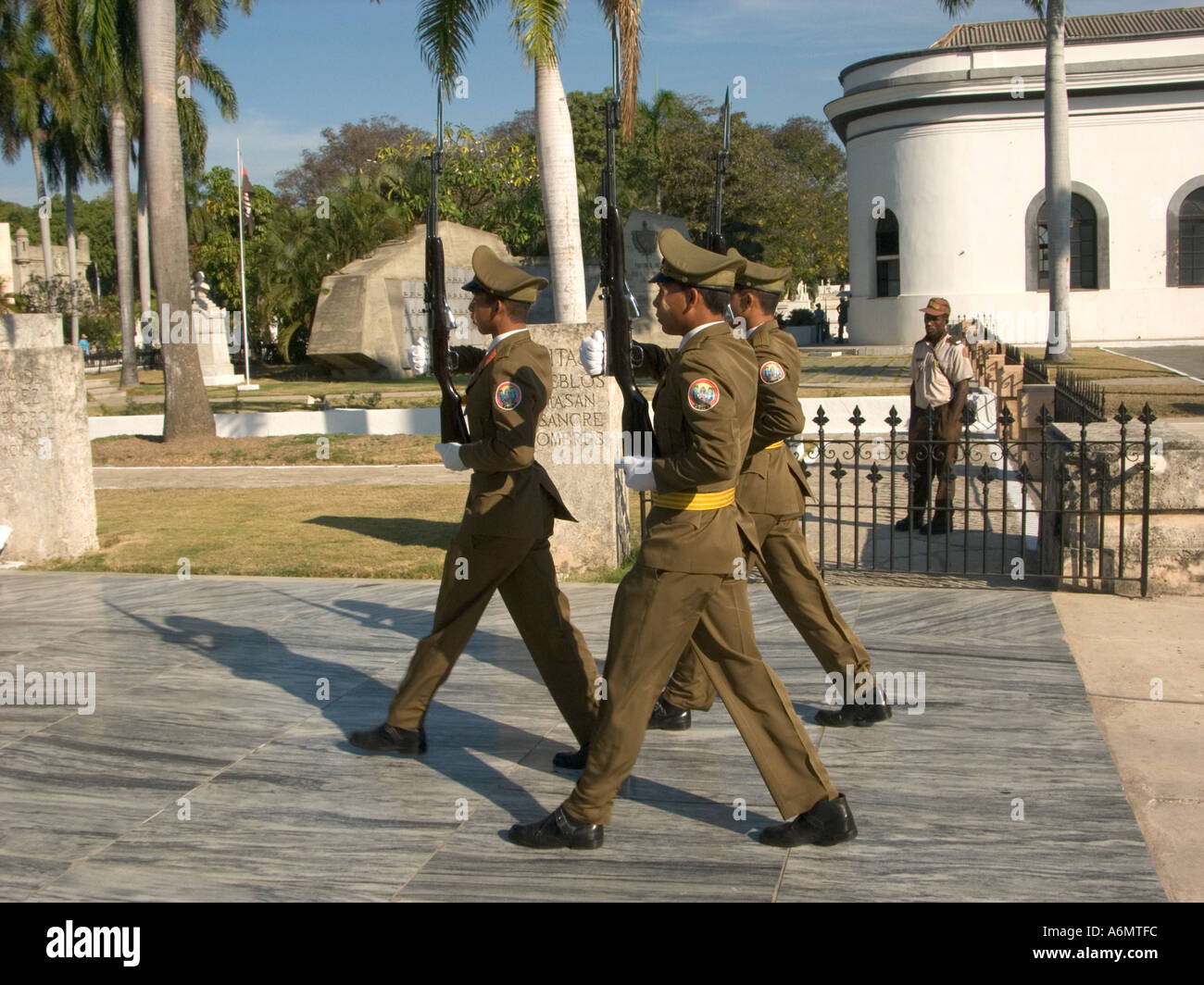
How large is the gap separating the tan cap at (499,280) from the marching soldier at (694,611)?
0.84 meters

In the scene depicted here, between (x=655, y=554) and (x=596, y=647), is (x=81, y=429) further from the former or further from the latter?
(x=655, y=554)

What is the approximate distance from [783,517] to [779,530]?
0.19ft

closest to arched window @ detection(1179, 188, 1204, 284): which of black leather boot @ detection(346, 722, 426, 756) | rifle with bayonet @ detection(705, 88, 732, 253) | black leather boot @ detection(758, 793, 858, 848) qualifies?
rifle with bayonet @ detection(705, 88, 732, 253)

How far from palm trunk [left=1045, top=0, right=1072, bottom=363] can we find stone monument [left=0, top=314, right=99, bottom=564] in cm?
1969

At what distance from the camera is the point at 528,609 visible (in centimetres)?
478

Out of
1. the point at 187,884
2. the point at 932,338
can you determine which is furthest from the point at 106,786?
the point at 932,338

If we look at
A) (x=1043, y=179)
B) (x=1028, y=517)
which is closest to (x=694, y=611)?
(x=1028, y=517)

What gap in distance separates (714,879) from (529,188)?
35563 mm

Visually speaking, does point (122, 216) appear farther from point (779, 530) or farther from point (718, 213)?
point (779, 530)

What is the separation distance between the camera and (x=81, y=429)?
365 inches

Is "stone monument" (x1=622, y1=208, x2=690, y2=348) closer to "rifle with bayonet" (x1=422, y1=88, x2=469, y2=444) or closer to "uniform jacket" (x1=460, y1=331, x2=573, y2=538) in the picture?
"rifle with bayonet" (x1=422, y1=88, x2=469, y2=444)

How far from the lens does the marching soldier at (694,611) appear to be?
13.1ft

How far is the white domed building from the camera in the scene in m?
30.9

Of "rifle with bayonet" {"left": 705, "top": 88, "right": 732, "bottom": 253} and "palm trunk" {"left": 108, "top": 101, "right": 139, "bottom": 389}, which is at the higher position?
"palm trunk" {"left": 108, "top": 101, "right": 139, "bottom": 389}
